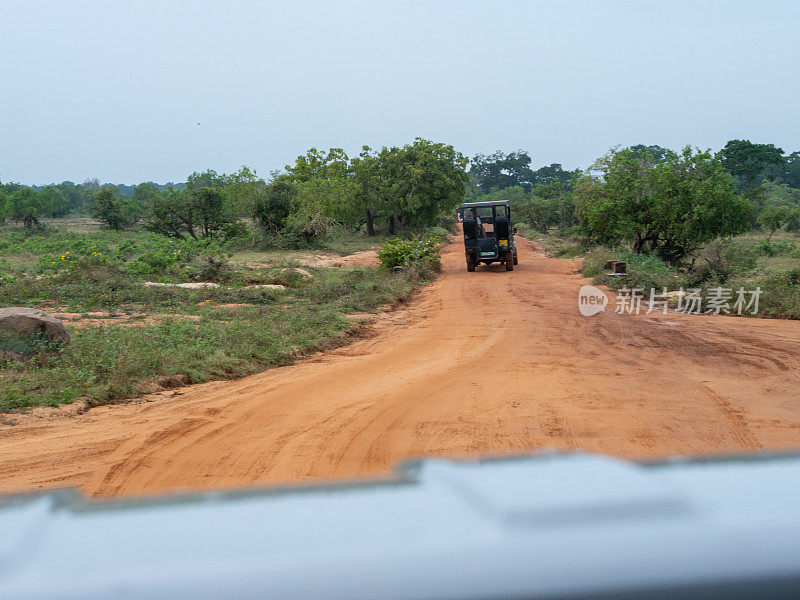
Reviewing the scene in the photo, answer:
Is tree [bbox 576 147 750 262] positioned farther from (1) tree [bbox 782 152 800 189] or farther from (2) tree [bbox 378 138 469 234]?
(1) tree [bbox 782 152 800 189]

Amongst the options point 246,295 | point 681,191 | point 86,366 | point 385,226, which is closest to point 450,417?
point 86,366

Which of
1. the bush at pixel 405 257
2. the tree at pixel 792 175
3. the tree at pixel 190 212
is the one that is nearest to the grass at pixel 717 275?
the bush at pixel 405 257

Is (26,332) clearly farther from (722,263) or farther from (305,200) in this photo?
(305,200)

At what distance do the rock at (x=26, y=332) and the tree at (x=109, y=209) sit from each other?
34611mm

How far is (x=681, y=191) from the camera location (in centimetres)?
1955

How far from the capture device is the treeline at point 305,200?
105 ft

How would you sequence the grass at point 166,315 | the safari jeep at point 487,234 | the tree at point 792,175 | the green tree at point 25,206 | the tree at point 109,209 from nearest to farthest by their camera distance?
the grass at point 166,315 → the safari jeep at point 487,234 → the green tree at point 25,206 → the tree at point 109,209 → the tree at point 792,175

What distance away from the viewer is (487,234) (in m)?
21.6

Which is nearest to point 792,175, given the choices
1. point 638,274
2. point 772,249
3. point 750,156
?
point 750,156

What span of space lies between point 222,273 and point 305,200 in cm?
1474

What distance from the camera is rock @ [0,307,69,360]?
8000 millimetres

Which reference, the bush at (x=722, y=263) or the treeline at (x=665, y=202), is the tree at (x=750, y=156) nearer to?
the treeline at (x=665, y=202)

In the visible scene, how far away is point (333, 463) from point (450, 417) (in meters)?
1.52

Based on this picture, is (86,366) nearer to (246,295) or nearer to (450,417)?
(450,417)
